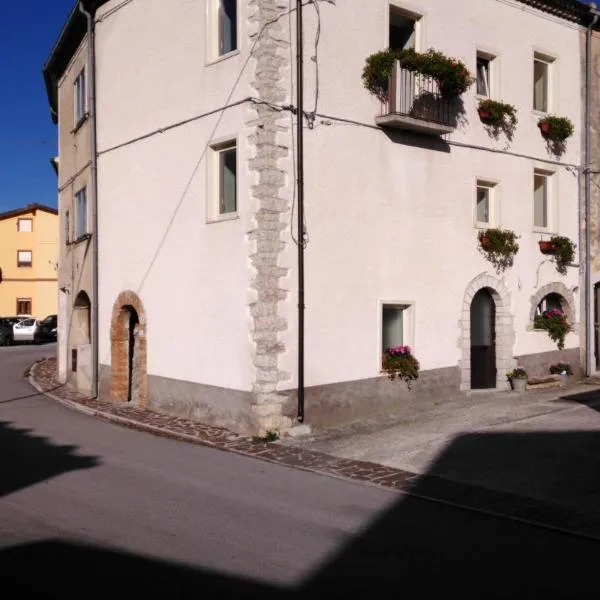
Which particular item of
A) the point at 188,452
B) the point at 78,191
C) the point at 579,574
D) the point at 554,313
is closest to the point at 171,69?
the point at 78,191

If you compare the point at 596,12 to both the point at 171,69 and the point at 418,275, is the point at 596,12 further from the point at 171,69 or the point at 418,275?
the point at 171,69

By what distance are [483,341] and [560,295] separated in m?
2.55

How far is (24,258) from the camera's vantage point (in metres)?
50.4

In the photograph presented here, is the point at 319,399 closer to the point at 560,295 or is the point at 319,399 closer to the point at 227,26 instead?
the point at 227,26

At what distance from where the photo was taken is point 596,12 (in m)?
16.9

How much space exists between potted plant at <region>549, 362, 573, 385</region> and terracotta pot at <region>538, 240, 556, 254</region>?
2468mm

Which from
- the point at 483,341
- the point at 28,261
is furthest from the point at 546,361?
the point at 28,261

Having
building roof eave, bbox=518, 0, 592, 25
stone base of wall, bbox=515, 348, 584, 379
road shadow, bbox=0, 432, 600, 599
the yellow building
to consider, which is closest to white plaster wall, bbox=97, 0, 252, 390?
road shadow, bbox=0, 432, 600, 599

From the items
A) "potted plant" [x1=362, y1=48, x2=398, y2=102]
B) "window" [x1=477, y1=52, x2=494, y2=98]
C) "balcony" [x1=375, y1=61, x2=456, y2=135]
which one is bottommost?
"balcony" [x1=375, y1=61, x2=456, y2=135]

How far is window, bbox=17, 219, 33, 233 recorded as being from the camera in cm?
5062

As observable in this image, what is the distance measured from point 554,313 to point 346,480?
910 cm

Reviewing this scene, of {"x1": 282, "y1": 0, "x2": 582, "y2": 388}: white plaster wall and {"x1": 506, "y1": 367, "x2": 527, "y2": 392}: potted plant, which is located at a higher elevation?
{"x1": 282, "y1": 0, "x2": 582, "y2": 388}: white plaster wall

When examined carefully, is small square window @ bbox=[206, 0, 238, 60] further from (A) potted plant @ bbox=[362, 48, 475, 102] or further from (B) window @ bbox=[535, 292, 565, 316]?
(B) window @ bbox=[535, 292, 565, 316]

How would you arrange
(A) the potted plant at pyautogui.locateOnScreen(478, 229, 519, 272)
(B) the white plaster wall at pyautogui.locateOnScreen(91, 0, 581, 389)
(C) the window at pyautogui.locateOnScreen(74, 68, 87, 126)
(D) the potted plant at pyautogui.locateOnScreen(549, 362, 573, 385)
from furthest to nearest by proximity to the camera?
(C) the window at pyautogui.locateOnScreen(74, 68, 87, 126) → (D) the potted plant at pyautogui.locateOnScreen(549, 362, 573, 385) → (A) the potted plant at pyautogui.locateOnScreen(478, 229, 519, 272) → (B) the white plaster wall at pyautogui.locateOnScreen(91, 0, 581, 389)
